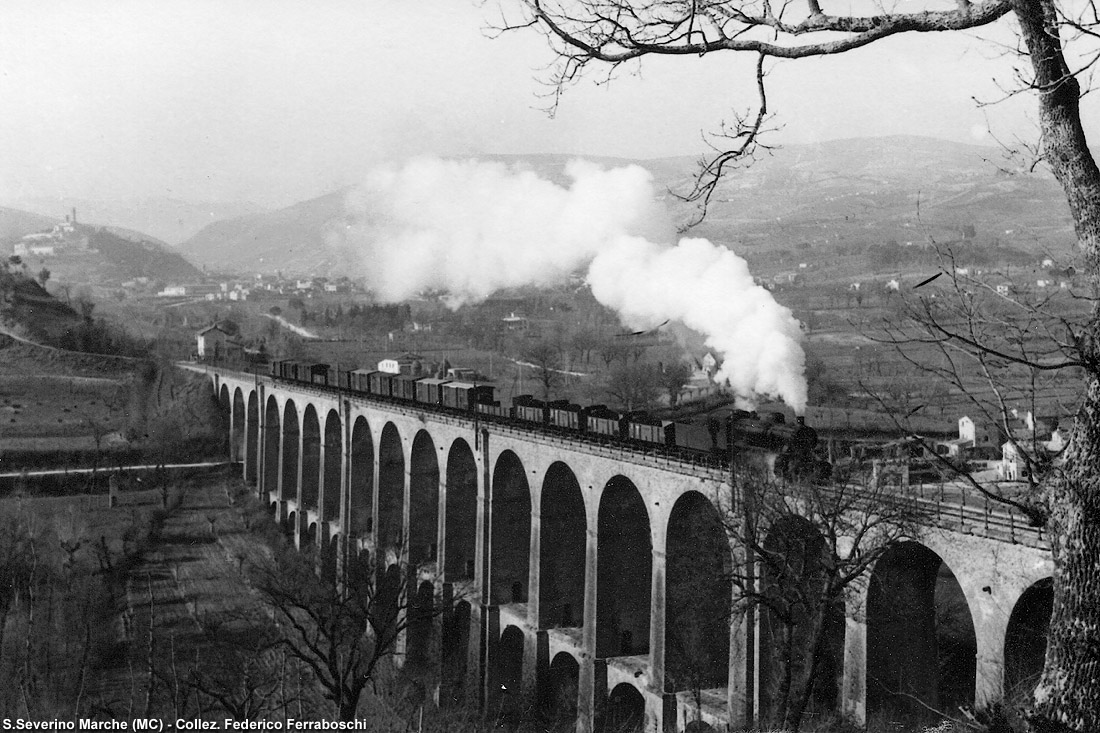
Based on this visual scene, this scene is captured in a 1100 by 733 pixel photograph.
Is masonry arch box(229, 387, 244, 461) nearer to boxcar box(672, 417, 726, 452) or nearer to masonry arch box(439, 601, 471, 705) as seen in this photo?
masonry arch box(439, 601, 471, 705)

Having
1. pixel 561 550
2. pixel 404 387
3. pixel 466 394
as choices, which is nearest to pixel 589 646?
pixel 561 550

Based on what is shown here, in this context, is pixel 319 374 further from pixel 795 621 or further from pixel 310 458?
pixel 795 621

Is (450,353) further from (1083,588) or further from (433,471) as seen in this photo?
(1083,588)

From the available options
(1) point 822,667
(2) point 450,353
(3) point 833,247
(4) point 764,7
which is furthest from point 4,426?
(3) point 833,247

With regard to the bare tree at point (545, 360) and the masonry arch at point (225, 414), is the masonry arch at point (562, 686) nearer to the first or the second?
the masonry arch at point (225, 414)

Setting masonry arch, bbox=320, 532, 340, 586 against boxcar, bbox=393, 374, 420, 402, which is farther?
boxcar, bbox=393, 374, 420, 402

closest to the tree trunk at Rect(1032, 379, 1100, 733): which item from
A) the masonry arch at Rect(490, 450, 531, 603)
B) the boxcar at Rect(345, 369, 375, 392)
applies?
the masonry arch at Rect(490, 450, 531, 603)
